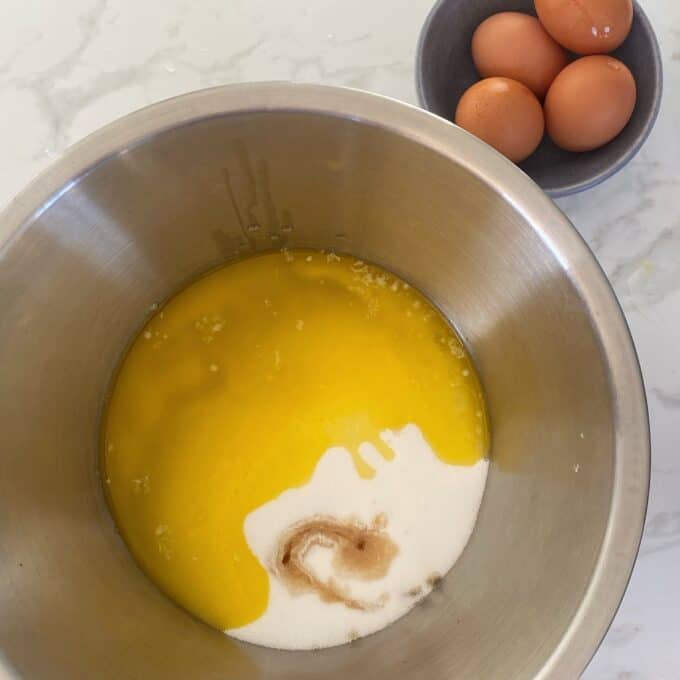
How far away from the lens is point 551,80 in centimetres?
89

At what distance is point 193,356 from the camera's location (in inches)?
36.8

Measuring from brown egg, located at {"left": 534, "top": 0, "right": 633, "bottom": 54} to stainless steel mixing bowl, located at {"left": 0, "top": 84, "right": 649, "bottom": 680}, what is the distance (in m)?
0.27

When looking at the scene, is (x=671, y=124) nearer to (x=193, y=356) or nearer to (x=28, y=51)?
(x=193, y=356)

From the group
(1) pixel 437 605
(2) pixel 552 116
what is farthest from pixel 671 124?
(1) pixel 437 605

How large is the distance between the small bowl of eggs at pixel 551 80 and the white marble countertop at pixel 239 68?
7 cm

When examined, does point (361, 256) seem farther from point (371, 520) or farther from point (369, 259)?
point (371, 520)

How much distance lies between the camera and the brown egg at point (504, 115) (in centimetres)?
82

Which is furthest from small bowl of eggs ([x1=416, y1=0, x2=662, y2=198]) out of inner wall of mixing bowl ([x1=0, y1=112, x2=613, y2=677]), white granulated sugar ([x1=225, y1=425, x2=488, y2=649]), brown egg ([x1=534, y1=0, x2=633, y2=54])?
white granulated sugar ([x1=225, y1=425, x2=488, y2=649])

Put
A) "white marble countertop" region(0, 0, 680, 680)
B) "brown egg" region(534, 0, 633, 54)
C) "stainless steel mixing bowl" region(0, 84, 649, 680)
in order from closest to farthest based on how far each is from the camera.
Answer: "stainless steel mixing bowl" region(0, 84, 649, 680)
"brown egg" region(534, 0, 633, 54)
"white marble countertop" region(0, 0, 680, 680)

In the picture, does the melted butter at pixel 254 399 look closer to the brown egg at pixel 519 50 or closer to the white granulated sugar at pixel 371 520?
the white granulated sugar at pixel 371 520

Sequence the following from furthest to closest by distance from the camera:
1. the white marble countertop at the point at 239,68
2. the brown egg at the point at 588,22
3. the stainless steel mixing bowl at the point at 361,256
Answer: the white marble countertop at the point at 239,68
the brown egg at the point at 588,22
the stainless steel mixing bowl at the point at 361,256

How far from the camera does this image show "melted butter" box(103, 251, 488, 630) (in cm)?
90

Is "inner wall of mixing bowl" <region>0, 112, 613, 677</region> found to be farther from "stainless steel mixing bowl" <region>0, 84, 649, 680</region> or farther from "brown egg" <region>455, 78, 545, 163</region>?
"brown egg" <region>455, 78, 545, 163</region>

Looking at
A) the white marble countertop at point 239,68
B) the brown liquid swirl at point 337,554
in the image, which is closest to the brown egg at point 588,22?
the white marble countertop at point 239,68
